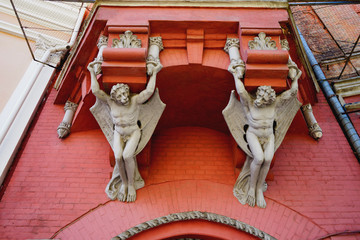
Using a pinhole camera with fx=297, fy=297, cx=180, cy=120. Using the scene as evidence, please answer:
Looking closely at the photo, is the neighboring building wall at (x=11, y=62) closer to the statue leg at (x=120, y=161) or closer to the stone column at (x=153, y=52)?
the statue leg at (x=120, y=161)

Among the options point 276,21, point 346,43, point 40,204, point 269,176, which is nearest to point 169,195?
point 269,176

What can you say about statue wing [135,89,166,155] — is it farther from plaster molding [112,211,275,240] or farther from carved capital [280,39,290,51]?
carved capital [280,39,290,51]

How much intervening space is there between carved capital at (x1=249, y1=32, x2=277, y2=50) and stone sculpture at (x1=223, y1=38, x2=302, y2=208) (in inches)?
13.5

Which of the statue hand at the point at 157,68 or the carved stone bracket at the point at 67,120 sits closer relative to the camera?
the statue hand at the point at 157,68

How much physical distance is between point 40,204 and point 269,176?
3197 millimetres

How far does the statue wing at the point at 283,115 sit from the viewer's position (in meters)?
→ 3.96

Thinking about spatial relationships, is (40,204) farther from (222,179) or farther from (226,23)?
(226,23)

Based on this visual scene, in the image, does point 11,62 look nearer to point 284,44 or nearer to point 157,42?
point 157,42

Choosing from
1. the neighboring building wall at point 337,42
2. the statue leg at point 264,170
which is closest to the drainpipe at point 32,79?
the statue leg at point 264,170

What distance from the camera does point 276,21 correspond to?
413cm

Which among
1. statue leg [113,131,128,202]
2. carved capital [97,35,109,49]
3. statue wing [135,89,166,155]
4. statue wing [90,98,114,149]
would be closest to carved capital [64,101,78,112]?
statue wing [90,98,114,149]

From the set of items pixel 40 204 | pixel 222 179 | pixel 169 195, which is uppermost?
pixel 222 179

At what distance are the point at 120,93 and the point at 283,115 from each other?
2183 millimetres

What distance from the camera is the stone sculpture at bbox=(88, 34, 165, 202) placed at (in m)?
3.72
